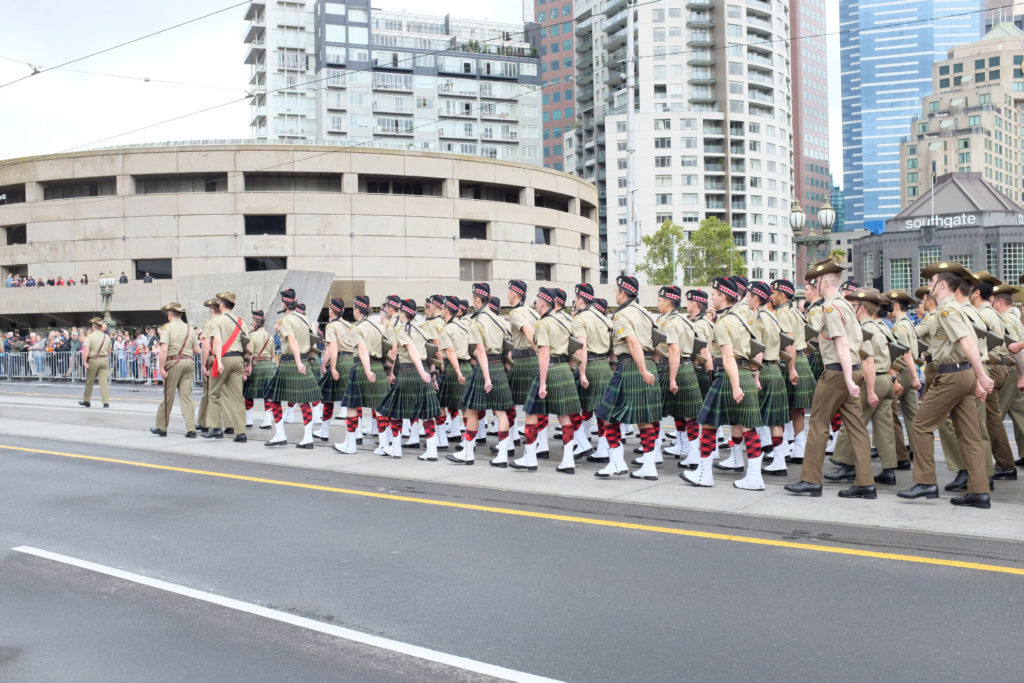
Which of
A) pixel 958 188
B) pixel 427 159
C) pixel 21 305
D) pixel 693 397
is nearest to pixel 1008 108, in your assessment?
pixel 958 188

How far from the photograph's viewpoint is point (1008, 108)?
152500mm

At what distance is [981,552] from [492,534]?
→ 3494 mm

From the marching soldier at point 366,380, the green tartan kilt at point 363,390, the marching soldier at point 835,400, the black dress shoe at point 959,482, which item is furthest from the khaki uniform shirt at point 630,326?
the green tartan kilt at point 363,390

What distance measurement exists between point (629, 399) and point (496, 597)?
4.38 meters

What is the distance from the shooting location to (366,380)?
12.2 m

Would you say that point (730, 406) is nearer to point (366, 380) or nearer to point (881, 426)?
→ point (881, 426)

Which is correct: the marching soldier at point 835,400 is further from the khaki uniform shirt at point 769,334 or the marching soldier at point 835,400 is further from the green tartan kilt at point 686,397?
the green tartan kilt at point 686,397

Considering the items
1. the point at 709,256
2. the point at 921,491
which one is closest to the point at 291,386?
the point at 921,491

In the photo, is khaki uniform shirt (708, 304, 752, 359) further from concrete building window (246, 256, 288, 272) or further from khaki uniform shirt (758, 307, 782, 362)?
concrete building window (246, 256, 288, 272)

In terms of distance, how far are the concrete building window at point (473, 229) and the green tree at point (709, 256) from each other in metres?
24.7

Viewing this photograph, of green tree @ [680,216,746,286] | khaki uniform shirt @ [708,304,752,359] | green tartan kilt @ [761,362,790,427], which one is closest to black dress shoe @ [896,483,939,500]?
green tartan kilt @ [761,362,790,427]

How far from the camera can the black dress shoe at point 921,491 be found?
7.80 m

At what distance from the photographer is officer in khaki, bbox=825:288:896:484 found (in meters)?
8.87

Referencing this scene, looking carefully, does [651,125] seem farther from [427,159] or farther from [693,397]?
[693,397]
